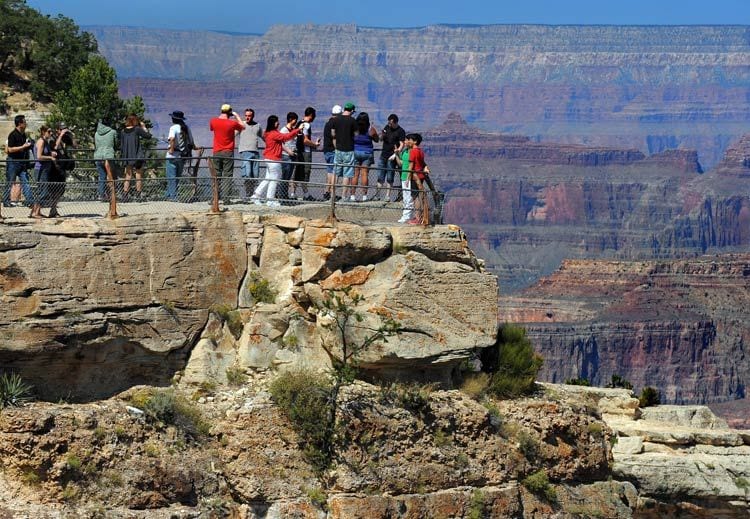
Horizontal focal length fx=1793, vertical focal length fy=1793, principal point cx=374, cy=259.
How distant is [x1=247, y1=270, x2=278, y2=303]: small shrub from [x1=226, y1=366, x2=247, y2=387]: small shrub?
3.90ft

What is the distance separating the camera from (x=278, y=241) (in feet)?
89.0

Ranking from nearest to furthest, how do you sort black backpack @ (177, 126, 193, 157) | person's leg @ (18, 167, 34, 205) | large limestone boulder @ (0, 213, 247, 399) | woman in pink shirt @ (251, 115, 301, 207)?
large limestone boulder @ (0, 213, 247, 399) < person's leg @ (18, 167, 34, 205) < woman in pink shirt @ (251, 115, 301, 207) < black backpack @ (177, 126, 193, 157)

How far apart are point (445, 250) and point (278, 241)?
2.55 m

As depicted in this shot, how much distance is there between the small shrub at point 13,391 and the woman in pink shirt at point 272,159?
16.6 ft

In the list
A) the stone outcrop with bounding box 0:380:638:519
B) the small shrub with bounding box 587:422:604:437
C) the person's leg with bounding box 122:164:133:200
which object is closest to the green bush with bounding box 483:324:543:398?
the stone outcrop with bounding box 0:380:638:519

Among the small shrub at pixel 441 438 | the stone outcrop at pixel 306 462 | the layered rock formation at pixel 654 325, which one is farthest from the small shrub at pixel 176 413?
the layered rock formation at pixel 654 325

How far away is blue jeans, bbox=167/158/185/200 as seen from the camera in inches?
1096

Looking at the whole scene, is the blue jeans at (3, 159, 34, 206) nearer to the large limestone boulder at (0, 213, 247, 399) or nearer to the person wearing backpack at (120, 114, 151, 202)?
the large limestone boulder at (0, 213, 247, 399)

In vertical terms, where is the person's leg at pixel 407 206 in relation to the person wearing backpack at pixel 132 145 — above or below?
below

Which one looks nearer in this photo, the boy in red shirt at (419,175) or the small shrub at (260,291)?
the small shrub at (260,291)

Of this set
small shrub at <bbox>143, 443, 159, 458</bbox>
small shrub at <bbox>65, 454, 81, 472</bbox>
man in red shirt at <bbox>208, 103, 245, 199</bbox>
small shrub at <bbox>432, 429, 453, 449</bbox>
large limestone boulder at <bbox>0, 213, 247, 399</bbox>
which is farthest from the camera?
man in red shirt at <bbox>208, 103, 245, 199</bbox>

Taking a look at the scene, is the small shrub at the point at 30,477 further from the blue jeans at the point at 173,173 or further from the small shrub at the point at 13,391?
the blue jeans at the point at 173,173

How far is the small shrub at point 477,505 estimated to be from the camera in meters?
25.9

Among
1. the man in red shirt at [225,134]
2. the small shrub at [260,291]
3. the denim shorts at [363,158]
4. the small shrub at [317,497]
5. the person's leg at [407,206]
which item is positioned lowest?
the small shrub at [317,497]
